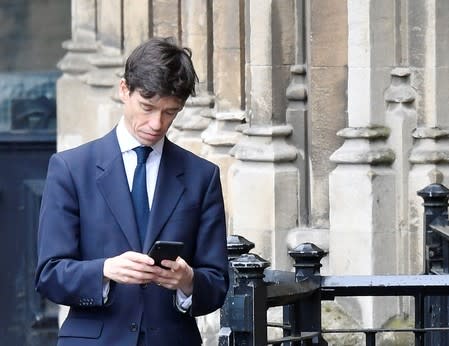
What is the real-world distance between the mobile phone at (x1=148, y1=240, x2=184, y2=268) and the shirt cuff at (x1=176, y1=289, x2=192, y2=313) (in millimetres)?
205

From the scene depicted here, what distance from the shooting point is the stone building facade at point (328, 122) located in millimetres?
8609

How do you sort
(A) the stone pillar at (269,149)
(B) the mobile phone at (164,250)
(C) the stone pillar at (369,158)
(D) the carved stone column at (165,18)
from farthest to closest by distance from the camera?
(D) the carved stone column at (165,18) < (A) the stone pillar at (269,149) < (C) the stone pillar at (369,158) < (B) the mobile phone at (164,250)

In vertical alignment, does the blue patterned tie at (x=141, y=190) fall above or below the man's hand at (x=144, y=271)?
above

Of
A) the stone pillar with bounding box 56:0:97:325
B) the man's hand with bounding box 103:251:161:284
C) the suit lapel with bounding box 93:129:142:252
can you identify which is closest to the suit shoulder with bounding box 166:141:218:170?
the suit lapel with bounding box 93:129:142:252

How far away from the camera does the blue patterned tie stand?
173 inches

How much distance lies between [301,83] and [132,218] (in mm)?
5117

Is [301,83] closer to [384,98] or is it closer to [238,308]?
[384,98]

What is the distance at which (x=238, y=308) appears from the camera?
468cm

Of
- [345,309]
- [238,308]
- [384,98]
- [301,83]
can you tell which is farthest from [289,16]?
[238,308]

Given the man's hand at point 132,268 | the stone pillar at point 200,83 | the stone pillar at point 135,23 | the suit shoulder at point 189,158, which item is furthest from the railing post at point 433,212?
the stone pillar at point 135,23

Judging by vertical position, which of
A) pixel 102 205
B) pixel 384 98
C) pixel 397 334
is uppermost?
pixel 384 98

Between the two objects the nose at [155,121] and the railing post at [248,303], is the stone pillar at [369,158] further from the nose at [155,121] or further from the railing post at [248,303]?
the nose at [155,121]

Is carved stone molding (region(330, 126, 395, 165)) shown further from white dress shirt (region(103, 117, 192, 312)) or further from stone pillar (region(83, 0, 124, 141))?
white dress shirt (region(103, 117, 192, 312))

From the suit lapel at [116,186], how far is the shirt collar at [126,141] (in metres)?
0.01
